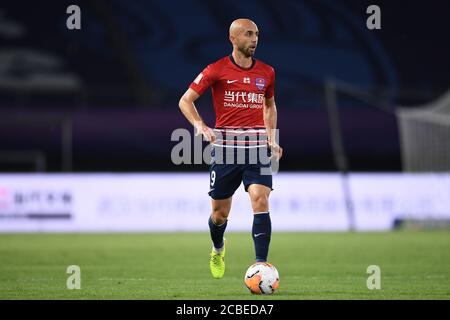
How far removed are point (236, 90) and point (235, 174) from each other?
85cm

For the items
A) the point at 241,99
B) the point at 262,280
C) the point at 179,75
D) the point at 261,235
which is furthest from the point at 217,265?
the point at 179,75

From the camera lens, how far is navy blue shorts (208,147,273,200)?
385 inches

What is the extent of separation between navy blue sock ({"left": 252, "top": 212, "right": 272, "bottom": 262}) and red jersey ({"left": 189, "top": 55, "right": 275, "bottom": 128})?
38.5 inches

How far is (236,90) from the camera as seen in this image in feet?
32.6

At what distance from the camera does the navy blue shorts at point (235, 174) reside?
979 cm

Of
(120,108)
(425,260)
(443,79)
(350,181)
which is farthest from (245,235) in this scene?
(443,79)

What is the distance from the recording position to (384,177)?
22062 millimetres
